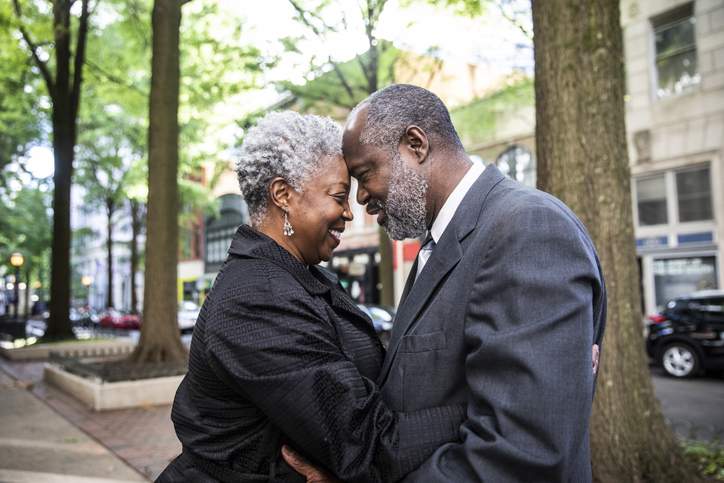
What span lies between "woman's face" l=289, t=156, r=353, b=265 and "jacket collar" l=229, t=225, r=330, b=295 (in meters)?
0.10

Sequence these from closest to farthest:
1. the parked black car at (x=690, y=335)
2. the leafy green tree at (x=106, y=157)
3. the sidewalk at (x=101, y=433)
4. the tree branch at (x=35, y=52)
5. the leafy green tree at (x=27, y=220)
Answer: the sidewalk at (x=101, y=433) < the parked black car at (x=690, y=335) < the tree branch at (x=35, y=52) < the leafy green tree at (x=106, y=157) < the leafy green tree at (x=27, y=220)

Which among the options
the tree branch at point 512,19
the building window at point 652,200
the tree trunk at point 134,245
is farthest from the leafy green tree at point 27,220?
the building window at point 652,200

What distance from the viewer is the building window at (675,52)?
17.9 meters

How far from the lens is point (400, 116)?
1.92 m

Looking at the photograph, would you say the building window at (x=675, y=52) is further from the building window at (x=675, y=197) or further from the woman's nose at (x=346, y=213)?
the woman's nose at (x=346, y=213)

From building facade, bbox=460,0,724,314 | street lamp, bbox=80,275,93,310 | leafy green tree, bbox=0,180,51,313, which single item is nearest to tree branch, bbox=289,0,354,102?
building facade, bbox=460,0,724,314

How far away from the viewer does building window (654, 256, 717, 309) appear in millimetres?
17234

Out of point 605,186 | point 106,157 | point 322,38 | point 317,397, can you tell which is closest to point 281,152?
point 317,397

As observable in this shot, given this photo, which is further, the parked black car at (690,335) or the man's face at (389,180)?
the parked black car at (690,335)

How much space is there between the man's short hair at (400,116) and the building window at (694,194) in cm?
1822

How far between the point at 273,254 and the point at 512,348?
83cm

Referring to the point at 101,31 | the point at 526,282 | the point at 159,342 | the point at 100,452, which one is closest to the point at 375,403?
the point at 526,282

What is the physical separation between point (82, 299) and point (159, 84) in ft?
203

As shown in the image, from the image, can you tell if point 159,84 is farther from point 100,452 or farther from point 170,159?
point 100,452
